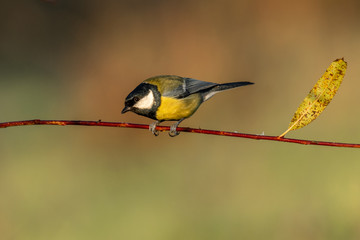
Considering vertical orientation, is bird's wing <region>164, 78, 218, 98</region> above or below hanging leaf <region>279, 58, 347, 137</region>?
above

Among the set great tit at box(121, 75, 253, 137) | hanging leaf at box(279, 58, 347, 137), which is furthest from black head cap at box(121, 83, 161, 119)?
hanging leaf at box(279, 58, 347, 137)

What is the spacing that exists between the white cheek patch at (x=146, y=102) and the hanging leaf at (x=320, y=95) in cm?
66

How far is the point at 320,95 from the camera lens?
0.90 m

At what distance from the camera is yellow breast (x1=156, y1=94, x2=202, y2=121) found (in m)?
1.51

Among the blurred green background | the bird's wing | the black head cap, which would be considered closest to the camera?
the black head cap

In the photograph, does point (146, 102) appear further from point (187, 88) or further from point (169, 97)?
point (187, 88)

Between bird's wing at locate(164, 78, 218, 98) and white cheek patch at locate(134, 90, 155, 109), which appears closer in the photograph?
white cheek patch at locate(134, 90, 155, 109)

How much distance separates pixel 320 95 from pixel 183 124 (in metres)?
3.50

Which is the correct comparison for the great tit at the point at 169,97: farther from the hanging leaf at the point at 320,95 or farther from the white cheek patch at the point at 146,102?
the hanging leaf at the point at 320,95

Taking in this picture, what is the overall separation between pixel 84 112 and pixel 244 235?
2.27 metres

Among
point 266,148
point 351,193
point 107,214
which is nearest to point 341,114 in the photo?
point 266,148

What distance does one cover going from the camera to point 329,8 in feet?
17.4

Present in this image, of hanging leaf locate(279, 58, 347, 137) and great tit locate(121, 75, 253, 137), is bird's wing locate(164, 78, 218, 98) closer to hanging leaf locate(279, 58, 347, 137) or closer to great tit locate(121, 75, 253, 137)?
great tit locate(121, 75, 253, 137)

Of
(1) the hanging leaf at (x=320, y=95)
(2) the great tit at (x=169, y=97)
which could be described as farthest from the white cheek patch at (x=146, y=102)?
(1) the hanging leaf at (x=320, y=95)
